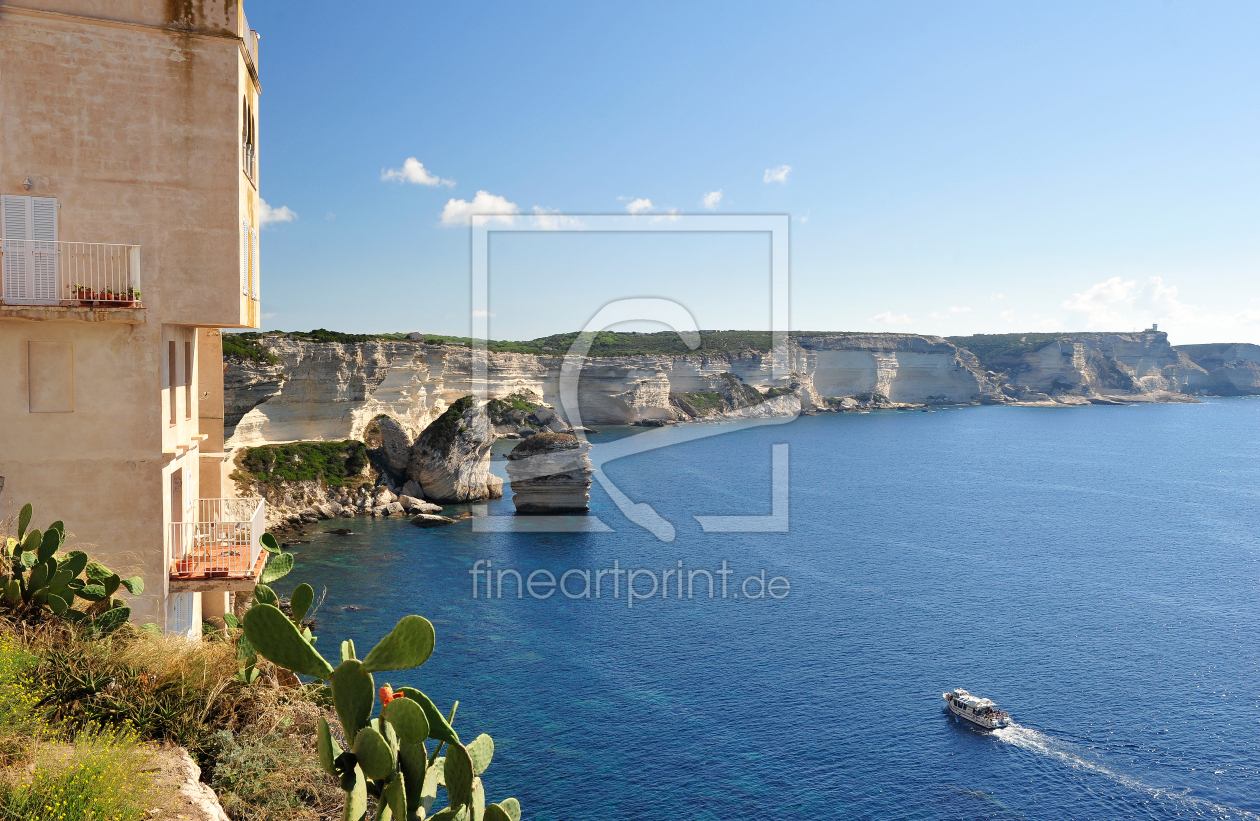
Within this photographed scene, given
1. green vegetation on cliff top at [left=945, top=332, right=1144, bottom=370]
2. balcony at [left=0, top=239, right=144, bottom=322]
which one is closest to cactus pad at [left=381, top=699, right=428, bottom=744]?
balcony at [left=0, top=239, right=144, bottom=322]

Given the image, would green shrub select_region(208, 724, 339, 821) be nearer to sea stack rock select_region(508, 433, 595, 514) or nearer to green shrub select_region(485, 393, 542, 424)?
sea stack rock select_region(508, 433, 595, 514)

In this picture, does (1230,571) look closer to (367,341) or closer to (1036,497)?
(1036,497)

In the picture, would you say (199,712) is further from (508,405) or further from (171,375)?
(508,405)

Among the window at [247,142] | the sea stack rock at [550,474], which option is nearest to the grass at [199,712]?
the window at [247,142]

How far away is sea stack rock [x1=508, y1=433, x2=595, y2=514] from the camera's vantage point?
52.3 meters

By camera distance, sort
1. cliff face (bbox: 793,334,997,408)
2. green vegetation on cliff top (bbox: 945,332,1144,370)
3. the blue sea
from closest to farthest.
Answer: the blue sea < cliff face (bbox: 793,334,997,408) < green vegetation on cliff top (bbox: 945,332,1144,370)

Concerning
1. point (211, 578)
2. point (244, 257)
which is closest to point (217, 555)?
point (211, 578)

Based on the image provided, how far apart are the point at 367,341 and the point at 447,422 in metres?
12.4

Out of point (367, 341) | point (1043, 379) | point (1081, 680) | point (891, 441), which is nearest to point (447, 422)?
point (367, 341)

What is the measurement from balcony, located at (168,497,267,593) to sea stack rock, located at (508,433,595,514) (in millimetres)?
37382

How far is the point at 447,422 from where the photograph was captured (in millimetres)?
57938

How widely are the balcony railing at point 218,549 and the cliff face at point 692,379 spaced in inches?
1592

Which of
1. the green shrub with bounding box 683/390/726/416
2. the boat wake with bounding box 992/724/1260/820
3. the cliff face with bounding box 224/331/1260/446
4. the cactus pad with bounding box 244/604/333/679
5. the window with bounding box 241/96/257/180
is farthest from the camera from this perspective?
the green shrub with bounding box 683/390/726/416

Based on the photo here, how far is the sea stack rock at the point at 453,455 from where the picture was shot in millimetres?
57594
